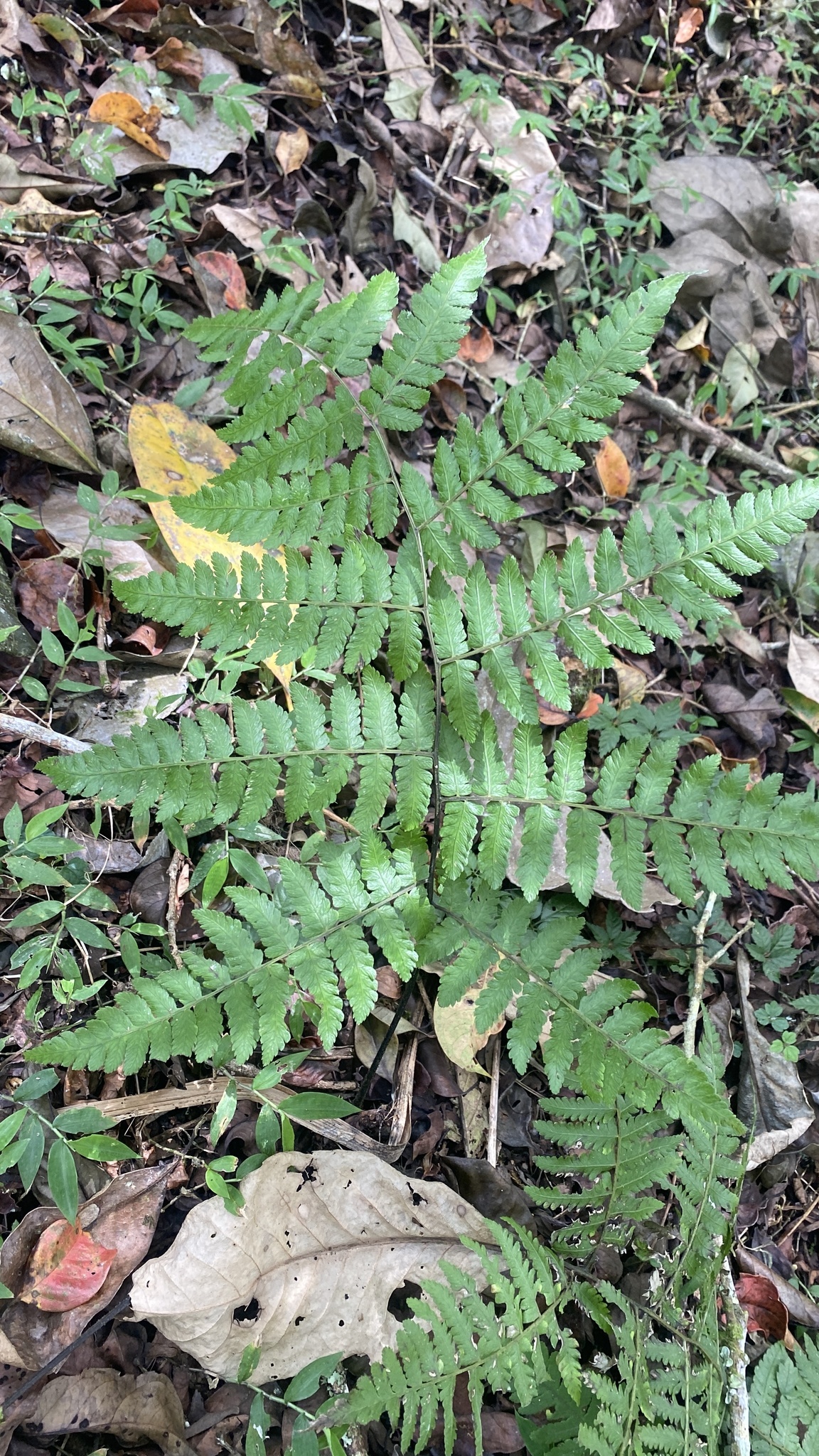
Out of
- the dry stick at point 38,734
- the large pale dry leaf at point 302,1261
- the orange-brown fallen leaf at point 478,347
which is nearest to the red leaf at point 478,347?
the orange-brown fallen leaf at point 478,347

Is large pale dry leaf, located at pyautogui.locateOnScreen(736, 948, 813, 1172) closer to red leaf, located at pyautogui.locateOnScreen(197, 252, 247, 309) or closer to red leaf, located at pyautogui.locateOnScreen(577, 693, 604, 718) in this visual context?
red leaf, located at pyautogui.locateOnScreen(577, 693, 604, 718)

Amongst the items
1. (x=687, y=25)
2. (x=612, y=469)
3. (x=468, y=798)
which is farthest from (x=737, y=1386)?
(x=687, y=25)

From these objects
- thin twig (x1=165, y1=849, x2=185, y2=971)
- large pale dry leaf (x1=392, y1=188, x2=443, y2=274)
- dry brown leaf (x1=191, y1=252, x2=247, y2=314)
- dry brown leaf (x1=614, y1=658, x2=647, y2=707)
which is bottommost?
thin twig (x1=165, y1=849, x2=185, y2=971)

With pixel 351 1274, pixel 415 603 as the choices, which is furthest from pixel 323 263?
pixel 351 1274

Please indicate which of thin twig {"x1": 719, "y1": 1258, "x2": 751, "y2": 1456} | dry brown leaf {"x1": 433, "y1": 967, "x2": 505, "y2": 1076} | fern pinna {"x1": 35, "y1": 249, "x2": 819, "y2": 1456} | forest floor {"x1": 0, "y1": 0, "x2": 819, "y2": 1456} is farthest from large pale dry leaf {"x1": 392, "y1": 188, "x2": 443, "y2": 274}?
thin twig {"x1": 719, "y1": 1258, "x2": 751, "y2": 1456}

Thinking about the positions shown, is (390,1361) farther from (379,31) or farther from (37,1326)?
(379,31)

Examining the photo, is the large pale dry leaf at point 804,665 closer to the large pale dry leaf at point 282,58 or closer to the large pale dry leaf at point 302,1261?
the large pale dry leaf at point 302,1261

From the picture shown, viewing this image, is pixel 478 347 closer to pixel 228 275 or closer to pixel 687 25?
pixel 228 275
